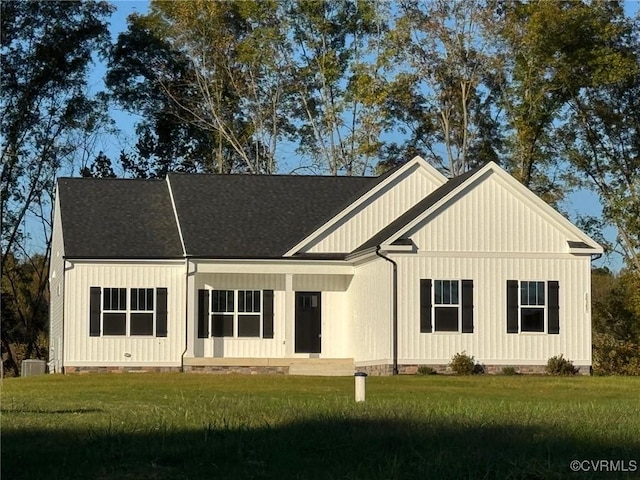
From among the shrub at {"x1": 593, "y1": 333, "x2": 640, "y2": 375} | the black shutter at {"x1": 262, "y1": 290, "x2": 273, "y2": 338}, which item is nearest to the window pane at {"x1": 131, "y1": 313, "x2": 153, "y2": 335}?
the black shutter at {"x1": 262, "y1": 290, "x2": 273, "y2": 338}

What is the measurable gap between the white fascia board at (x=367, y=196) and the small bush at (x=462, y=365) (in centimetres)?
576

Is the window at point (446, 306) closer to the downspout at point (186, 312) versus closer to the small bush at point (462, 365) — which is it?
the small bush at point (462, 365)

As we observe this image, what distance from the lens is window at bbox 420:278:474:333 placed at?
114ft

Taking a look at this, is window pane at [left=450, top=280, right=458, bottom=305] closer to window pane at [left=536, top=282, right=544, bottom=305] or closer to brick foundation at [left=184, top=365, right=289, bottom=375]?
window pane at [left=536, top=282, right=544, bottom=305]

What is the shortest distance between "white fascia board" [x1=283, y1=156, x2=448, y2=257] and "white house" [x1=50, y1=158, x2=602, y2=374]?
0.04m

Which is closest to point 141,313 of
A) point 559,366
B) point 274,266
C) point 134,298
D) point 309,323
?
point 134,298

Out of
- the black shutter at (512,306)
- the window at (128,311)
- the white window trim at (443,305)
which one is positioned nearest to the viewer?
the white window trim at (443,305)

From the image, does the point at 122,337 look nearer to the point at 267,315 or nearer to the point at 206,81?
the point at 267,315

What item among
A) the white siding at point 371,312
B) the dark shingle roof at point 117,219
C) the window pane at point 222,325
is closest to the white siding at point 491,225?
the white siding at point 371,312

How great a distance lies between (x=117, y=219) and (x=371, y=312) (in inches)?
344

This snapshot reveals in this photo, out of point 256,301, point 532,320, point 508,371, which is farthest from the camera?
point 256,301

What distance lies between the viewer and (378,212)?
3819 centimetres

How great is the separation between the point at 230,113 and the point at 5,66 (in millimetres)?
9606

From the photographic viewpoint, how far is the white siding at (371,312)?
3453cm
